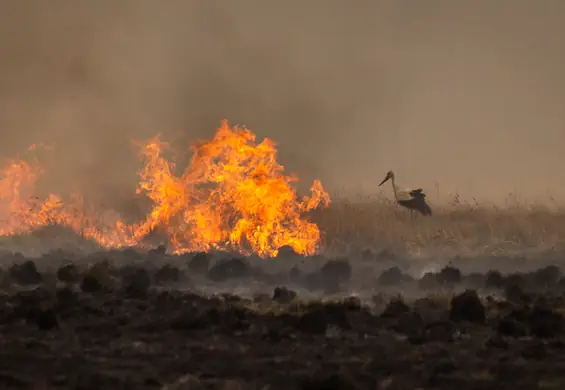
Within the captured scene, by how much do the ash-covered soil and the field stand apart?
0.18ft

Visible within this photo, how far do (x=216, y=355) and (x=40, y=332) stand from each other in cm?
603

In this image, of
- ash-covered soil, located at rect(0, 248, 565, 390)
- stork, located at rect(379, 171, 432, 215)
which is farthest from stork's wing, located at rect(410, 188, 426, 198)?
ash-covered soil, located at rect(0, 248, 565, 390)

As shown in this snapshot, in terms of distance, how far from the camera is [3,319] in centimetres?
2641

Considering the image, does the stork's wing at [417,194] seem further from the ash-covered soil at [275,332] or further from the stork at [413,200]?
the ash-covered soil at [275,332]

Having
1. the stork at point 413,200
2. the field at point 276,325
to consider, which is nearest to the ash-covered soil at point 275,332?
the field at point 276,325

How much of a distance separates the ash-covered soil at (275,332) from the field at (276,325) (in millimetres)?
55

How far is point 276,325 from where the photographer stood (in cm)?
2591

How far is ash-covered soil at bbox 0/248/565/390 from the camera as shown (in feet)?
60.3

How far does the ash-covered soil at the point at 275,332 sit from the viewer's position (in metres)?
18.4

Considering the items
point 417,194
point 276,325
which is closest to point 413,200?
point 417,194

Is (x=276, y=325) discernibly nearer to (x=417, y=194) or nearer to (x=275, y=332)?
(x=275, y=332)

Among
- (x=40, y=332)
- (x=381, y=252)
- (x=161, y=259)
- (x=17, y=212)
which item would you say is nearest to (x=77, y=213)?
(x=17, y=212)

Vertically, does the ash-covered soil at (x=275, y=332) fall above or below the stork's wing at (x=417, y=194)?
below

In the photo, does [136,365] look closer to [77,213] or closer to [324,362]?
[324,362]
